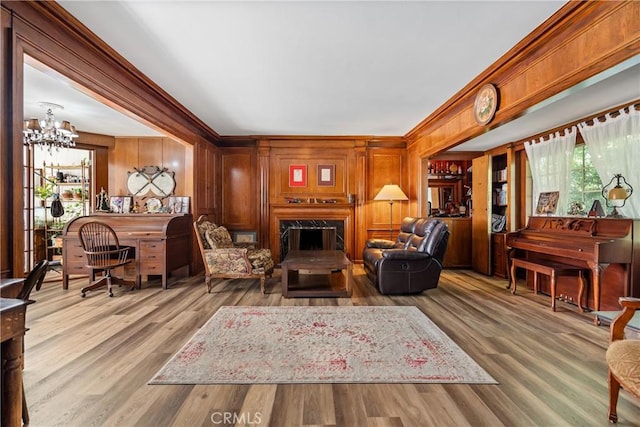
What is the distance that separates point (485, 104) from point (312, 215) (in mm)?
3485

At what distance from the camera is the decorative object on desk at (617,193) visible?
123 inches

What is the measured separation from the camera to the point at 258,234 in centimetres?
580

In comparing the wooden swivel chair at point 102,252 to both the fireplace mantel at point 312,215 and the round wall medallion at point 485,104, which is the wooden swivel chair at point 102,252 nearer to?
the fireplace mantel at point 312,215

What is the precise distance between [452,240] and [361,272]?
198 cm

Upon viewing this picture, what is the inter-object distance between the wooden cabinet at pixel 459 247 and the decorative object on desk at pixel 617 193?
2314mm

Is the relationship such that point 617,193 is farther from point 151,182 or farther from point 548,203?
point 151,182

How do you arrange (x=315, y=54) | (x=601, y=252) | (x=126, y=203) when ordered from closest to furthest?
(x=315, y=54) → (x=601, y=252) → (x=126, y=203)

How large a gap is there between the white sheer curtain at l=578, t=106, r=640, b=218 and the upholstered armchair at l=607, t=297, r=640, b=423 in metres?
2.35

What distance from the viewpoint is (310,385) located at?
1858 mm

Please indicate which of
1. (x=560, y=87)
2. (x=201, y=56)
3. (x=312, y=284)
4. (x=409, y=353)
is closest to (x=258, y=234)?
(x=312, y=284)

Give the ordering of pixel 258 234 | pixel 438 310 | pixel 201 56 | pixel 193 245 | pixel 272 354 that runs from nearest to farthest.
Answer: pixel 272 354 → pixel 201 56 → pixel 438 310 → pixel 193 245 → pixel 258 234

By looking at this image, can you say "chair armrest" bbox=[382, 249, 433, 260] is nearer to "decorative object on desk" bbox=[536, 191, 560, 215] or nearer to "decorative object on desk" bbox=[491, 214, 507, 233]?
"decorative object on desk" bbox=[536, 191, 560, 215]

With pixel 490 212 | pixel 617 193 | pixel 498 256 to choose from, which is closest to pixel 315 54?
pixel 617 193

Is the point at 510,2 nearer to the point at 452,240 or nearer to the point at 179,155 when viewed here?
the point at 452,240
